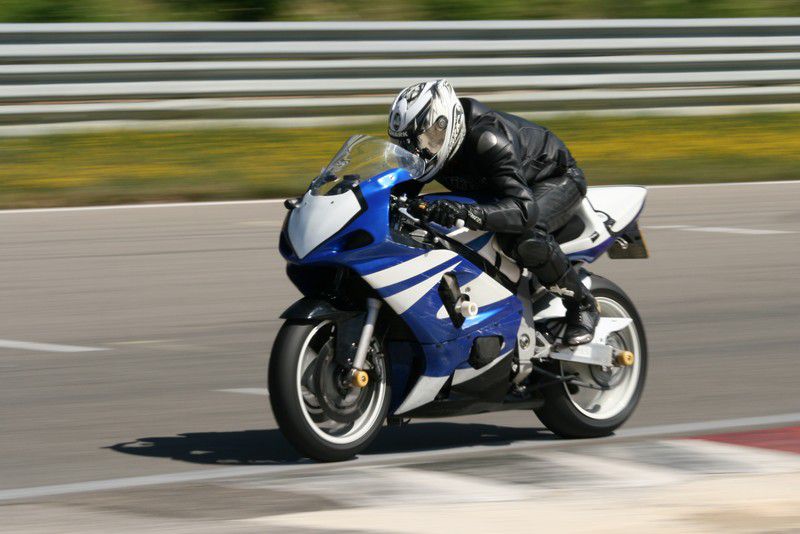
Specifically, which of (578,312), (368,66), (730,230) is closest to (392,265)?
(578,312)

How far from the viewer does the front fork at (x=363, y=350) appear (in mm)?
6141

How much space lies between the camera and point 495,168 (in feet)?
20.9

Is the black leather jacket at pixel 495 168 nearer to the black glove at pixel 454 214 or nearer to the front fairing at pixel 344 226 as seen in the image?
the black glove at pixel 454 214

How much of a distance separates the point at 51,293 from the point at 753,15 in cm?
1547

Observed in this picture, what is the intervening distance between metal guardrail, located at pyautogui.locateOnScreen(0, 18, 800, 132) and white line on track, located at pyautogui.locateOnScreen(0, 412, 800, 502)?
10498mm

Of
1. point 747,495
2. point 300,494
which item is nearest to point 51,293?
point 300,494

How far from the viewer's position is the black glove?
613 centimetres

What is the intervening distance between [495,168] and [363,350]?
2.94ft

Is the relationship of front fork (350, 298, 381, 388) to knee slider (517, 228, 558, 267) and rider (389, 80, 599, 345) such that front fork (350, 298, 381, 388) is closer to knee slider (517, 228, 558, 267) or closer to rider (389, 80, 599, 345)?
rider (389, 80, 599, 345)

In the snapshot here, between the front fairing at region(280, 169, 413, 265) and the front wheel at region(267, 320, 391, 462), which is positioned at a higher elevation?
the front fairing at region(280, 169, 413, 265)

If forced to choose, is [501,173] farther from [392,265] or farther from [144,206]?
[144,206]

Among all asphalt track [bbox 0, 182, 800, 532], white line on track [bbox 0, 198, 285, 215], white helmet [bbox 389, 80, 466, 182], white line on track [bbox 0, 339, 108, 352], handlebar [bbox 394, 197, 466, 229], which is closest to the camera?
handlebar [bbox 394, 197, 466, 229]

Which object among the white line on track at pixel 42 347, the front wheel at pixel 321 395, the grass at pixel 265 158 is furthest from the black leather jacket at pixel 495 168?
the grass at pixel 265 158

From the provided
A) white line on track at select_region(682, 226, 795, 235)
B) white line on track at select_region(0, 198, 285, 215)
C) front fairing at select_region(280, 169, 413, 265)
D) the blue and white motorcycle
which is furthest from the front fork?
white line on track at select_region(0, 198, 285, 215)
